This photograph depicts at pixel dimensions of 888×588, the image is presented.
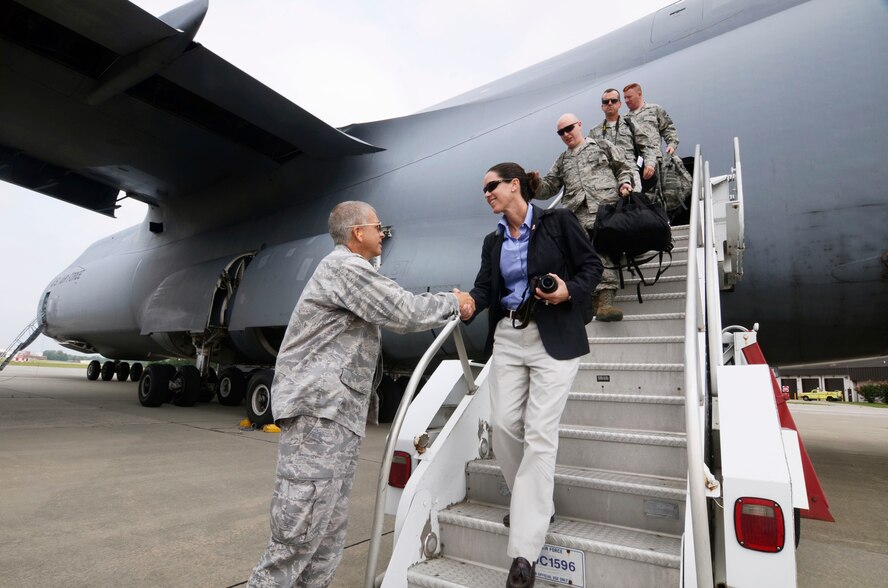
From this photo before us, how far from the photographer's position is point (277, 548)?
187cm

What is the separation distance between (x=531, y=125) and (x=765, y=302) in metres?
3.36

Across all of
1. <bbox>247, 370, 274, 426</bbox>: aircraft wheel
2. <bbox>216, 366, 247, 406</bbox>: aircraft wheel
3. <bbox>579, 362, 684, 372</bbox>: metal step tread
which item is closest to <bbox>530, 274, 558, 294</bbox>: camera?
<bbox>579, 362, 684, 372</bbox>: metal step tread

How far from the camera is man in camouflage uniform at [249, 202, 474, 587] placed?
1864mm

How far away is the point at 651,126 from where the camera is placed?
441 centimetres

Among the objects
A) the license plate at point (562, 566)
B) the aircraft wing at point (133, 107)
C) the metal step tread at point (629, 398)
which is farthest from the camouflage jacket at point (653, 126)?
the aircraft wing at point (133, 107)

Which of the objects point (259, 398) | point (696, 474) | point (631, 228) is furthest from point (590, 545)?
point (259, 398)

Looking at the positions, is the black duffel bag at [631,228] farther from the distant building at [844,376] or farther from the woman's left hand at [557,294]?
the distant building at [844,376]

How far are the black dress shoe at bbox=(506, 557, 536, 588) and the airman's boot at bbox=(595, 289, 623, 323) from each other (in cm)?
215

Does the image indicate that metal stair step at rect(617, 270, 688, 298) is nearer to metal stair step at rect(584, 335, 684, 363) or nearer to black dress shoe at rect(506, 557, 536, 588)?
metal stair step at rect(584, 335, 684, 363)

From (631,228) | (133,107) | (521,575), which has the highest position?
(133,107)

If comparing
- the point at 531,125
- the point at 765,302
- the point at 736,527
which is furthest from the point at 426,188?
the point at 736,527

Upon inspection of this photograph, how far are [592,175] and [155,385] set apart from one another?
350 inches

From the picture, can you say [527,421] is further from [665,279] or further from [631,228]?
[665,279]

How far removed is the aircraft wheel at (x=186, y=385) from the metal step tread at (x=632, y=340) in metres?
8.44
